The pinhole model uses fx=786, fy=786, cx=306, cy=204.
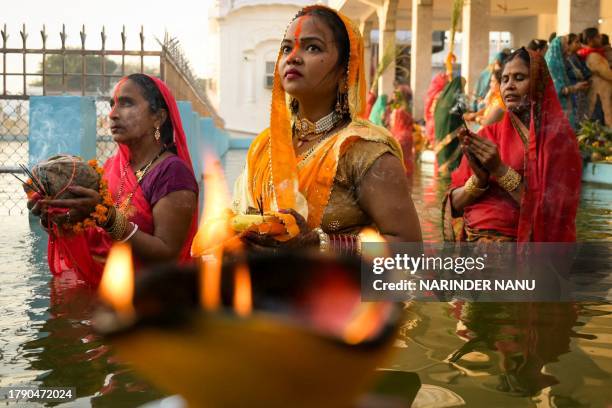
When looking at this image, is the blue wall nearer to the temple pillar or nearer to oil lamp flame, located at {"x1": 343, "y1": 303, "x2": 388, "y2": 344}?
the temple pillar

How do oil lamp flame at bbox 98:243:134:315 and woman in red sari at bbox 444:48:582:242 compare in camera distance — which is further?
A: woman in red sari at bbox 444:48:582:242

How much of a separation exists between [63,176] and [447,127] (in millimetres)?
7869

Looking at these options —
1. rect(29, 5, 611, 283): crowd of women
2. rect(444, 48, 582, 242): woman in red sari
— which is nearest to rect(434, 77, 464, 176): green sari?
rect(29, 5, 611, 283): crowd of women

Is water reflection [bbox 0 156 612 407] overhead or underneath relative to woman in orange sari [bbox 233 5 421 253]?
underneath

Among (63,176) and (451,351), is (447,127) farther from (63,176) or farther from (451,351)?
(63,176)

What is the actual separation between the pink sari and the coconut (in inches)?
12.7

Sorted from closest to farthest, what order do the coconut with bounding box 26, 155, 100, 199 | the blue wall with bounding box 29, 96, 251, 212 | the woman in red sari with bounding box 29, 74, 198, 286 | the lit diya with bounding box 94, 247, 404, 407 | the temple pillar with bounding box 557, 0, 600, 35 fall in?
1. the lit diya with bounding box 94, 247, 404, 407
2. the coconut with bounding box 26, 155, 100, 199
3. the woman in red sari with bounding box 29, 74, 198, 286
4. the blue wall with bounding box 29, 96, 251, 212
5. the temple pillar with bounding box 557, 0, 600, 35

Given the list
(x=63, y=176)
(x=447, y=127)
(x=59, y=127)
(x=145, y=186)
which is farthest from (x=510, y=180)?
(x=447, y=127)

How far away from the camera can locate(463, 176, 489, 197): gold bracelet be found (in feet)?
13.6

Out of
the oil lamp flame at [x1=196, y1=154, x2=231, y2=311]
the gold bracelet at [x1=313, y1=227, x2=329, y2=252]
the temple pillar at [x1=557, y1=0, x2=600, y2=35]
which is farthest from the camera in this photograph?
the temple pillar at [x1=557, y1=0, x2=600, y2=35]

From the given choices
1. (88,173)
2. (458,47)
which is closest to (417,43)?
(88,173)

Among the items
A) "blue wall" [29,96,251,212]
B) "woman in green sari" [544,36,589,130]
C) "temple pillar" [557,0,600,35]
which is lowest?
"blue wall" [29,96,251,212]

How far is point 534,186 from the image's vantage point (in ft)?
13.5

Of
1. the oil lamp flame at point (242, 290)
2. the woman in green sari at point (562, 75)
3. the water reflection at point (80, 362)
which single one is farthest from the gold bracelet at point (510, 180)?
the woman in green sari at point (562, 75)
